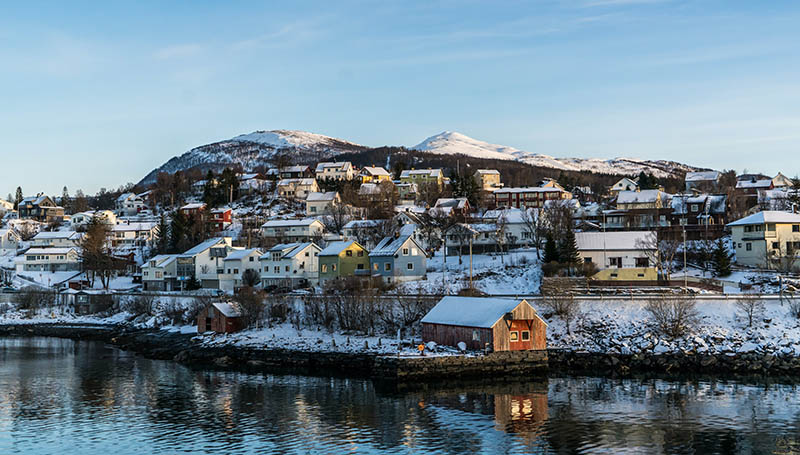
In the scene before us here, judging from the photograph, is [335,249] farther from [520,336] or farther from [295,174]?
[295,174]

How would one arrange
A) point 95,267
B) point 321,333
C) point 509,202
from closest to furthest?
point 321,333 → point 95,267 → point 509,202

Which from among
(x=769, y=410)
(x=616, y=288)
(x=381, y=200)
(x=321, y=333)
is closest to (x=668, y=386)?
(x=769, y=410)

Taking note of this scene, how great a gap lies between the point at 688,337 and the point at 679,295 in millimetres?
4071

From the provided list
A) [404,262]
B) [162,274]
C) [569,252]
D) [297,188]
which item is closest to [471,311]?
[569,252]

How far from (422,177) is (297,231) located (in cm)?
4643

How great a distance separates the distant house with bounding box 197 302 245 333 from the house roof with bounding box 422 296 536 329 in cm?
1620

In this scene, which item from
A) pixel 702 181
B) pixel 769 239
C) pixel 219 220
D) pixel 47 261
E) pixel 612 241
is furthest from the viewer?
pixel 702 181

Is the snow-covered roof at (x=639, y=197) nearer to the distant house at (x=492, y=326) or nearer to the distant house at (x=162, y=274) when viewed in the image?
the distant house at (x=492, y=326)

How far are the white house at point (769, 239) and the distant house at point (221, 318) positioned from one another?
41.8 metres

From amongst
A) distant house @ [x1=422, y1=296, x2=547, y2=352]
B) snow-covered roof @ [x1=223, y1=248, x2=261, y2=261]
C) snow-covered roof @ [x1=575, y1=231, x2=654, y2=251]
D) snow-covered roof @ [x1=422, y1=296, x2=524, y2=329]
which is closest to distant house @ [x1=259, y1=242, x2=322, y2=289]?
snow-covered roof @ [x1=223, y1=248, x2=261, y2=261]

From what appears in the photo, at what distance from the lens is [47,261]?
91.0 m

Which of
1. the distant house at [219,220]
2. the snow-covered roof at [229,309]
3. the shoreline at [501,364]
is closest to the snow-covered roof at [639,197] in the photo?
the shoreline at [501,364]

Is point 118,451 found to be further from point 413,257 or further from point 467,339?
point 413,257

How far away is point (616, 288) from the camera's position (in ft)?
166
